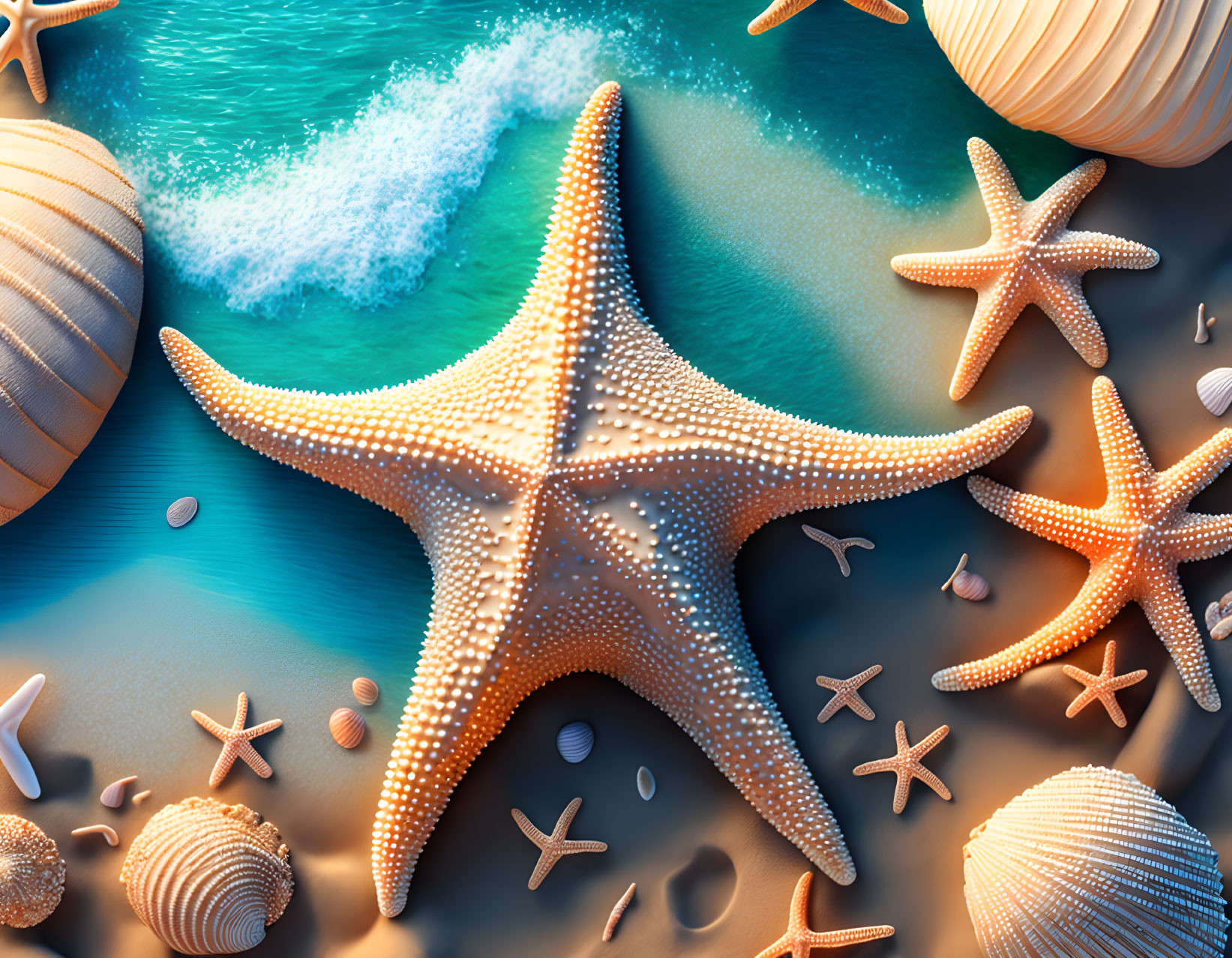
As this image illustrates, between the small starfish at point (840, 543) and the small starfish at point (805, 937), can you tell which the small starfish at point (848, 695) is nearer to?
the small starfish at point (840, 543)

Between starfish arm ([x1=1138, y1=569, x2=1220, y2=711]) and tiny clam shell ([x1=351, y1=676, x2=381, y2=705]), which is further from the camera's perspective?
tiny clam shell ([x1=351, y1=676, x2=381, y2=705])

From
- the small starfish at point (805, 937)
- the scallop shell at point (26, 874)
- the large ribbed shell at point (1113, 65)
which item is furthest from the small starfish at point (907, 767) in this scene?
the scallop shell at point (26, 874)

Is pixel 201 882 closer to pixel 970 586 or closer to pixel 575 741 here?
pixel 575 741

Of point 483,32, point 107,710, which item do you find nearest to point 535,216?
point 483,32

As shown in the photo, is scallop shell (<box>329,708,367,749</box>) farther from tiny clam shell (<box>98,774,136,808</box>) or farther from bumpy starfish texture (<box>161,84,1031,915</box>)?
tiny clam shell (<box>98,774,136,808</box>)

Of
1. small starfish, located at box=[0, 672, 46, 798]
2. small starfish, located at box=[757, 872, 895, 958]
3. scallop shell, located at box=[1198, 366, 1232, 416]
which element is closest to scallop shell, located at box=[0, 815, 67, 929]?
small starfish, located at box=[0, 672, 46, 798]

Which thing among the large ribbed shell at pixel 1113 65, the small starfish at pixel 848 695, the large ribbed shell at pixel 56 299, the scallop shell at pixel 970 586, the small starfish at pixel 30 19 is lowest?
the small starfish at pixel 848 695

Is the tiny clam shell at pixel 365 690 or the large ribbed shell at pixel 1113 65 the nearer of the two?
the large ribbed shell at pixel 1113 65
